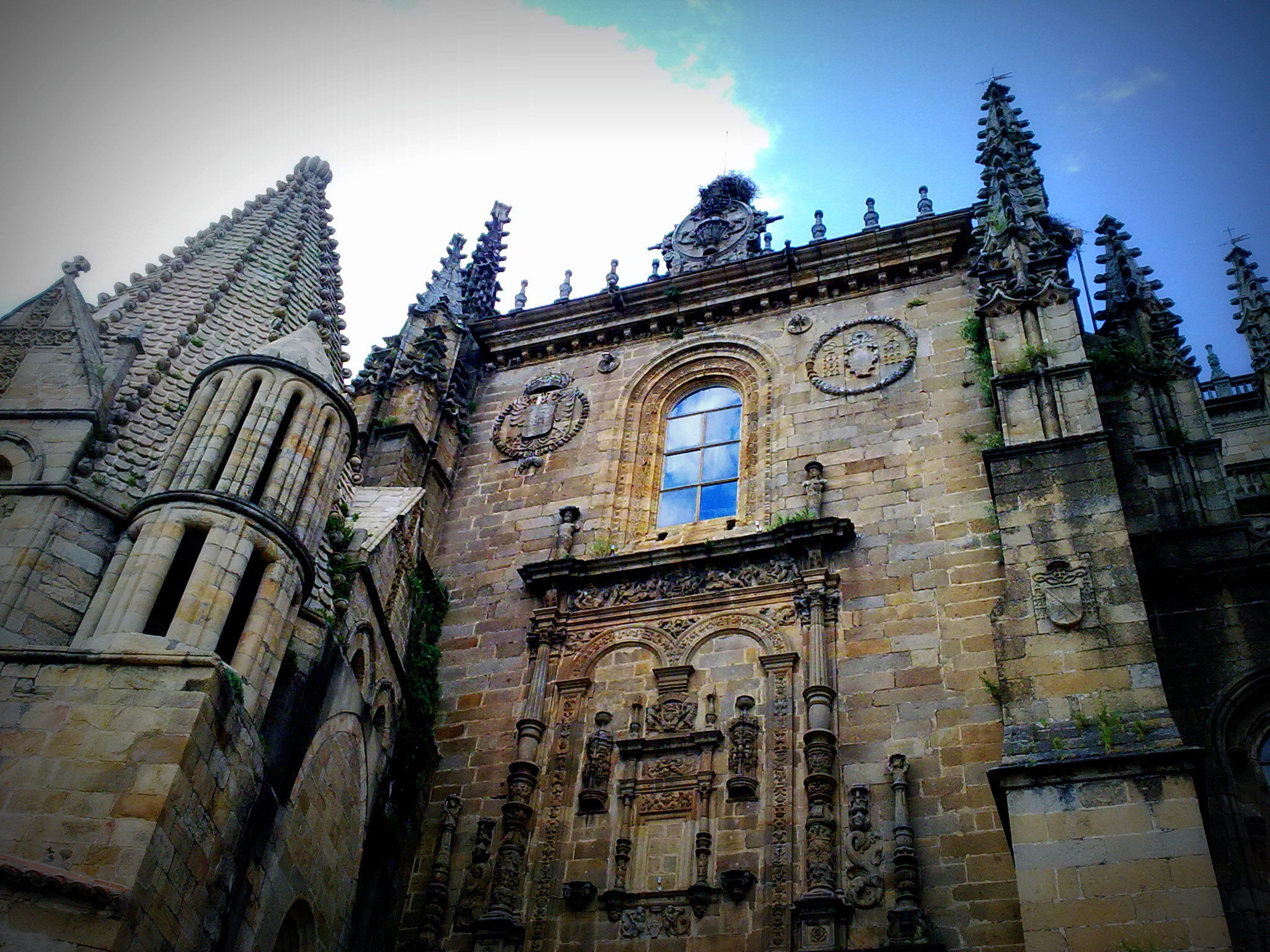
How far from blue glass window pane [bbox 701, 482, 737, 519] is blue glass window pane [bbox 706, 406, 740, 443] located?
0.93 meters

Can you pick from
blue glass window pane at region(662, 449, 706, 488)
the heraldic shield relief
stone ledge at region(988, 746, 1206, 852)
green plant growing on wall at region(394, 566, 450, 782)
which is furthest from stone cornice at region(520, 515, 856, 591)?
stone ledge at region(988, 746, 1206, 852)

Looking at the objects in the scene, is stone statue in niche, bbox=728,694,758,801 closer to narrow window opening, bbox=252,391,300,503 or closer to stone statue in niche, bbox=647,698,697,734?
stone statue in niche, bbox=647,698,697,734

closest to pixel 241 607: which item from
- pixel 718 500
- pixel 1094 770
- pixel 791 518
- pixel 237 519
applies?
pixel 237 519

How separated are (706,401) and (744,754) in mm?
6969

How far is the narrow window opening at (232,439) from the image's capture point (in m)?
13.4

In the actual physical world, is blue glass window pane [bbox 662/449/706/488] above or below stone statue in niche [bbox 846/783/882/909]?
above

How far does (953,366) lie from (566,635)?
6.51m

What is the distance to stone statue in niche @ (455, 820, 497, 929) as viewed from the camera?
14656 millimetres

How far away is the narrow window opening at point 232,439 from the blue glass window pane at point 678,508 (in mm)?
6532

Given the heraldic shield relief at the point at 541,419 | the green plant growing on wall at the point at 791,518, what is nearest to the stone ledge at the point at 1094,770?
the green plant growing on wall at the point at 791,518

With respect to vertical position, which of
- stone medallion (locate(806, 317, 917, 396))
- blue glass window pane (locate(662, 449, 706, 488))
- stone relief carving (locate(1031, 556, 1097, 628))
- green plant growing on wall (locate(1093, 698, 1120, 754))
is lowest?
green plant growing on wall (locate(1093, 698, 1120, 754))

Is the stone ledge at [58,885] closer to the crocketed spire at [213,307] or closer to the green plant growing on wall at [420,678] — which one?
the crocketed spire at [213,307]

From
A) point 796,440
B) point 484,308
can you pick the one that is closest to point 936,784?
point 796,440

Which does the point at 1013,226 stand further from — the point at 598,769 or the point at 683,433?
the point at 598,769
